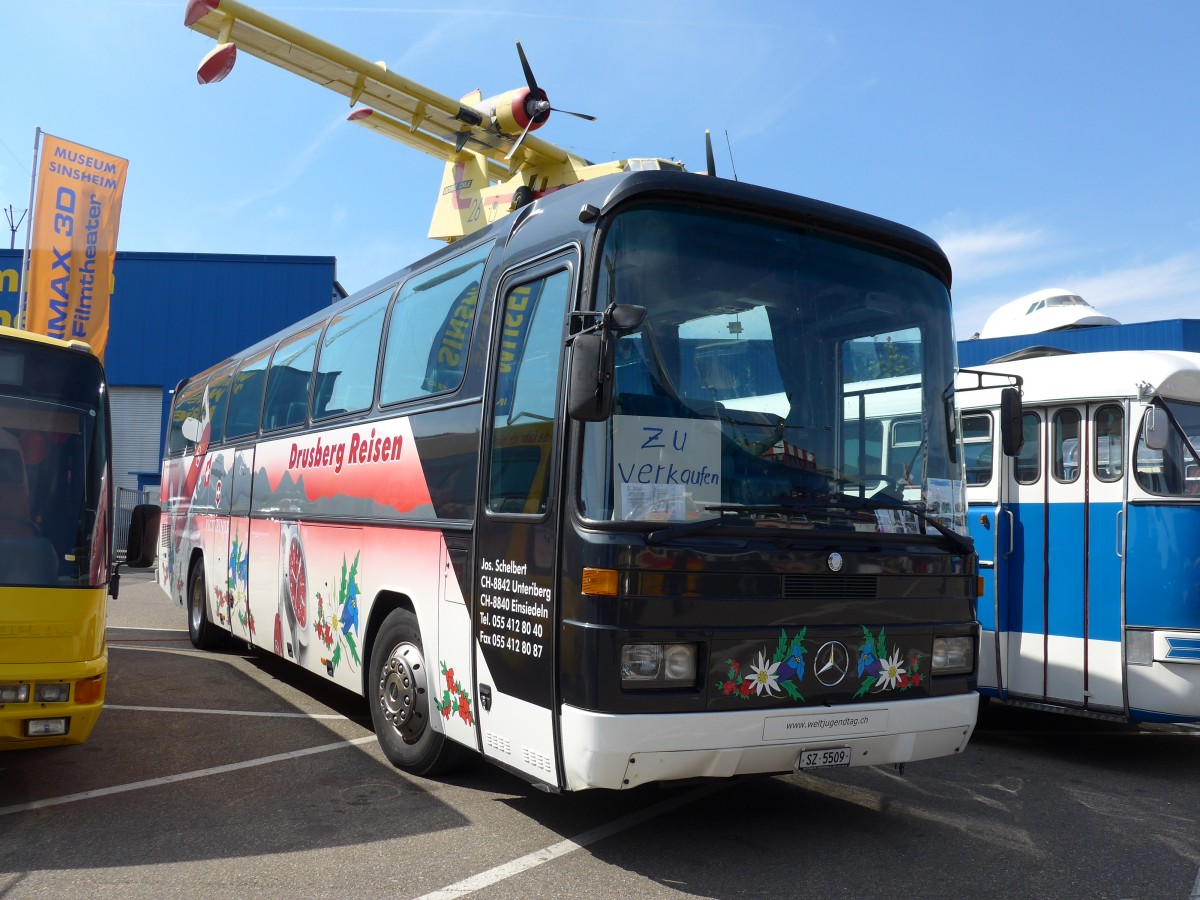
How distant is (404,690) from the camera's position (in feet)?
19.9

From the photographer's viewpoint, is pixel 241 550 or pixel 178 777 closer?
pixel 178 777

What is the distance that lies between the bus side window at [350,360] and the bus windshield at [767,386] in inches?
119

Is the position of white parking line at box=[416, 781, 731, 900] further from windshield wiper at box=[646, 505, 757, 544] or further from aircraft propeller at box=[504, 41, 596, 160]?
aircraft propeller at box=[504, 41, 596, 160]

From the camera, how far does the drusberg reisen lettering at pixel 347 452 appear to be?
6613 mm

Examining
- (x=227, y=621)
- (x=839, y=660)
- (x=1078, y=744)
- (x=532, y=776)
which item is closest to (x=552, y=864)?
(x=532, y=776)

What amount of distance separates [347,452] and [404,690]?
1977mm

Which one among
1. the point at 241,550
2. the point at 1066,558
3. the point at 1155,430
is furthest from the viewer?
the point at 241,550

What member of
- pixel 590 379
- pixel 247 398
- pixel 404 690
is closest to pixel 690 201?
pixel 590 379

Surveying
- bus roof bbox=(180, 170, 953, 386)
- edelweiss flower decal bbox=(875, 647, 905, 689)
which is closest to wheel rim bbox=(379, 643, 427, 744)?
bus roof bbox=(180, 170, 953, 386)

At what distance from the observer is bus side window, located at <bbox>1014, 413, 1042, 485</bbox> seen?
768 cm

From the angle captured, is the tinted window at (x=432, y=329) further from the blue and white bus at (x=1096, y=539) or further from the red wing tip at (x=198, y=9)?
the red wing tip at (x=198, y=9)

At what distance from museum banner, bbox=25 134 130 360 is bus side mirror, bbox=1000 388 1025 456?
52.9 feet

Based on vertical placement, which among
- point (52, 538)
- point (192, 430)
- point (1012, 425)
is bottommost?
point (52, 538)

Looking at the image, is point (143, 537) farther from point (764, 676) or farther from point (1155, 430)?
point (1155, 430)
